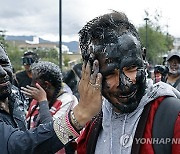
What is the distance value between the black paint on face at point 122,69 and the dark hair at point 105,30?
0.03 metres

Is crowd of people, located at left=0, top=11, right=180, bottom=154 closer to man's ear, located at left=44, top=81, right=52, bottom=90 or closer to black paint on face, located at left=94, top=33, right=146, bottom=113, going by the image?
black paint on face, located at left=94, top=33, right=146, bottom=113

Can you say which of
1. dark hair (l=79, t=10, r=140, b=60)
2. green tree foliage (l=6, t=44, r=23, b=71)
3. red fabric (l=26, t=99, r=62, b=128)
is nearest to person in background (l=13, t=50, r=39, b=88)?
red fabric (l=26, t=99, r=62, b=128)

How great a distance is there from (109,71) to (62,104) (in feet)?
6.52

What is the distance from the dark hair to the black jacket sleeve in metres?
0.44

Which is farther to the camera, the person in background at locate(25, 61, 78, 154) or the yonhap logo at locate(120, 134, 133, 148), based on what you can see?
the person in background at locate(25, 61, 78, 154)

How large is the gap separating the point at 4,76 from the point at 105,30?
756 millimetres

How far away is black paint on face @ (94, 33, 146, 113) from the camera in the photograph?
191 centimetres

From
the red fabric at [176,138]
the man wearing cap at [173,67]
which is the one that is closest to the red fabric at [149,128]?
the red fabric at [176,138]

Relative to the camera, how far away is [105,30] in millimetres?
1952

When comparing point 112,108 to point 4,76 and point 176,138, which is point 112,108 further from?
point 4,76

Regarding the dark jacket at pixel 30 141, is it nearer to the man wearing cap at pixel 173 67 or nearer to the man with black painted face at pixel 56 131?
the man with black painted face at pixel 56 131

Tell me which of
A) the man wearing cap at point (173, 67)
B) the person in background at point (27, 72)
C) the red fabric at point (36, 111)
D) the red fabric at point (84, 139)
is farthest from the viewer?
the person in background at point (27, 72)

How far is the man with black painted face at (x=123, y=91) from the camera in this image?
5.99 ft

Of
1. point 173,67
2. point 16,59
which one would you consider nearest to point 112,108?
point 173,67
